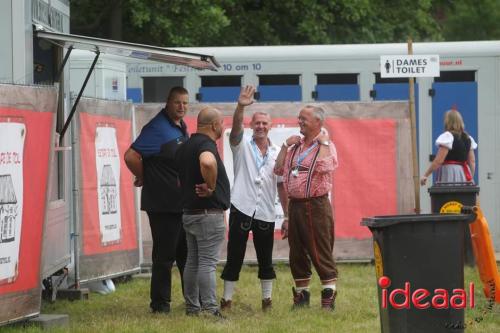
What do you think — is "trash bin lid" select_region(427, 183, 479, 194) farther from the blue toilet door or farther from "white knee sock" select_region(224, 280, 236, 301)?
"white knee sock" select_region(224, 280, 236, 301)

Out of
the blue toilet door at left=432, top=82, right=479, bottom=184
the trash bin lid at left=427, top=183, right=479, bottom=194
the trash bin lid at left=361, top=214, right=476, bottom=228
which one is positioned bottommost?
the trash bin lid at left=361, top=214, right=476, bottom=228

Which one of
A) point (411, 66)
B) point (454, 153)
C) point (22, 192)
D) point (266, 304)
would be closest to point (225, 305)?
point (266, 304)

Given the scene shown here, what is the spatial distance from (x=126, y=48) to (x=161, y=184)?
4.33 ft

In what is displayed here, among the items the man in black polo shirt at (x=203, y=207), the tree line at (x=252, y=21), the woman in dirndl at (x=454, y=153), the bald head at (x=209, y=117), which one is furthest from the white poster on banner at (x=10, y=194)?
the tree line at (x=252, y=21)

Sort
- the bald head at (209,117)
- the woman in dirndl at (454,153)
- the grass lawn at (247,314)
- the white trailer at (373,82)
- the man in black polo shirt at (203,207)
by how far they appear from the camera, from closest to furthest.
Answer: the grass lawn at (247,314)
the man in black polo shirt at (203,207)
the bald head at (209,117)
the woman in dirndl at (454,153)
the white trailer at (373,82)

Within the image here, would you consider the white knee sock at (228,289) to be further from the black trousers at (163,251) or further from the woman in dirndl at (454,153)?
the woman in dirndl at (454,153)

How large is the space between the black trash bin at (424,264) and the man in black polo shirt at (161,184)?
8.59ft

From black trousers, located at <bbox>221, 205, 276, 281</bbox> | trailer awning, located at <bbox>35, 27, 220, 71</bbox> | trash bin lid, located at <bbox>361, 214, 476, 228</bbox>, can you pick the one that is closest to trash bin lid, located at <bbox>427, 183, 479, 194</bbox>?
black trousers, located at <bbox>221, 205, 276, 281</bbox>

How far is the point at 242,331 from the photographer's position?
8.99 m

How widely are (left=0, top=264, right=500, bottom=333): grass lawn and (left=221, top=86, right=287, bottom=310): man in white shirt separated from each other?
1.12 ft

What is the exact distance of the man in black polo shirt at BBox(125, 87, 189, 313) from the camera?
10.1 metres

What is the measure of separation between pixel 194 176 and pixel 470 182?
559 cm

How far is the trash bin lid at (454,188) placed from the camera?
45.9 feet

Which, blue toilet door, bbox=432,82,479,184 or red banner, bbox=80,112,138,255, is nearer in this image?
red banner, bbox=80,112,138,255
